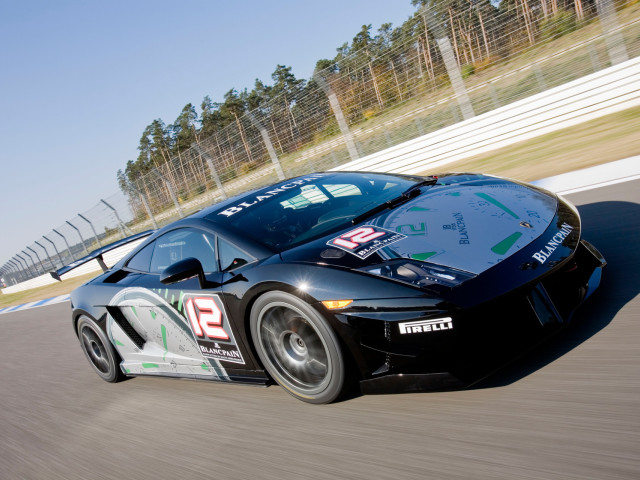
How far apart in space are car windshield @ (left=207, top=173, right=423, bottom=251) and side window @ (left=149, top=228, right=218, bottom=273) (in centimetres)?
16

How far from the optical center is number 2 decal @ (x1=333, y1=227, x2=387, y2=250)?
9.38 ft

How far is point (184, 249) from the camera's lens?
383 cm

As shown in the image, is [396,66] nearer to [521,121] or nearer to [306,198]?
[521,121]

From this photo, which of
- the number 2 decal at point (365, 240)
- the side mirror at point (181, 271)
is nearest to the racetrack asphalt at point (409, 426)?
the number 2 decal at point (365, 240)

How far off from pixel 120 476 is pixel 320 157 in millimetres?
10955

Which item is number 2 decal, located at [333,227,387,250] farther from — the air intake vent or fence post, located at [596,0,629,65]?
fence post, located at [596,0,629,65]

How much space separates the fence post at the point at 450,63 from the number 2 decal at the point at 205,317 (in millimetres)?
8144

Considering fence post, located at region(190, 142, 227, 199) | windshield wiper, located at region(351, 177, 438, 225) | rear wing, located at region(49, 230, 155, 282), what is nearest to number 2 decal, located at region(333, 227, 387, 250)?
windshield wiper, located at region(351, 177, 438, 225)

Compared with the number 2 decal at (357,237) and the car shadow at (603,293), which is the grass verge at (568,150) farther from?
the number 2 decal at (357,237)

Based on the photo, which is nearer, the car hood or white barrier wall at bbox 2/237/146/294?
the car hood

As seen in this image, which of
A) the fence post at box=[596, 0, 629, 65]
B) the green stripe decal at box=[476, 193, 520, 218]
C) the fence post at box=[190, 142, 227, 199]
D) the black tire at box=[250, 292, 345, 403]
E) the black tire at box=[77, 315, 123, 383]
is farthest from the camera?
the fence post at box=[190, 142, 227, 199]

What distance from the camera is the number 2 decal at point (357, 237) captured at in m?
2.86

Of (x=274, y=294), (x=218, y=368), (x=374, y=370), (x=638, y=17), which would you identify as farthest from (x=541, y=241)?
(x=638, y=17)

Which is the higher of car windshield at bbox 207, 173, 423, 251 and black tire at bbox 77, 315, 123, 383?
car windshield at bbox 207, 173, 423, 251
